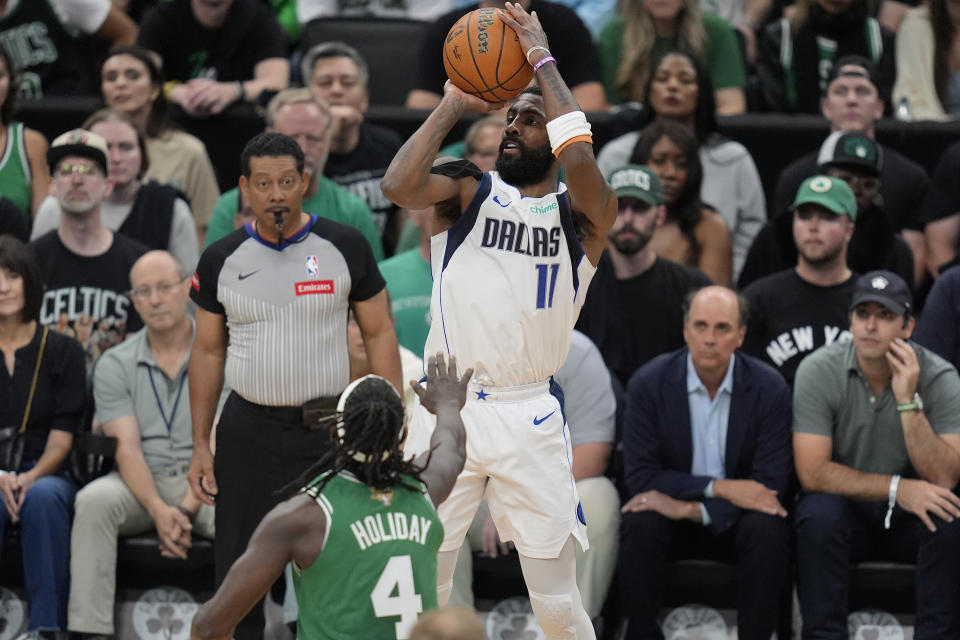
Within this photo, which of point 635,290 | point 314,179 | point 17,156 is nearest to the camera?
point 635,290

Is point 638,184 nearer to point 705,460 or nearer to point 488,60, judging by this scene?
point 705,460

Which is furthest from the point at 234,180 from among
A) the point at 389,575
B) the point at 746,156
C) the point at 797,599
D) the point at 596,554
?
the point at 389,575

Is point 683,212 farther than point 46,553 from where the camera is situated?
Yes

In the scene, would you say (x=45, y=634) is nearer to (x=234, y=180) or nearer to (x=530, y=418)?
(x=530, y=418)

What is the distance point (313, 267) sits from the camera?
6508 millimetres

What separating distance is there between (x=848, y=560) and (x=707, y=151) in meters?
2.90

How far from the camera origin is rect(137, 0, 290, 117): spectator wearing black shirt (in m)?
10.1

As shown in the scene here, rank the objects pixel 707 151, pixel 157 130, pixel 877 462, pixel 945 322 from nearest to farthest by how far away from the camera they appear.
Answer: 1. pixel 877 462
2. pixel 945 322
3. pixel 707 151
4. pixel 157 130

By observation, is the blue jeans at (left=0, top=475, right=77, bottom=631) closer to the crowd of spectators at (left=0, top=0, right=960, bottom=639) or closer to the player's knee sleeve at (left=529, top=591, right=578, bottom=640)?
the crowd of spectators at (left=0, top=0, right=960, bottom=639)

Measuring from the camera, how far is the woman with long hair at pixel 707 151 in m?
9.17

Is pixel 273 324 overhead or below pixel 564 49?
below

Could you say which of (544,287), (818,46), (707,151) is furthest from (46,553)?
(818,46)

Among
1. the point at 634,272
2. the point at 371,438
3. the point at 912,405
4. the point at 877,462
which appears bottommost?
the point at 877,462

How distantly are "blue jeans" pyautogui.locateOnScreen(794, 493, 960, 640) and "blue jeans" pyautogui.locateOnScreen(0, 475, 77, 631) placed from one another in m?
3.44
